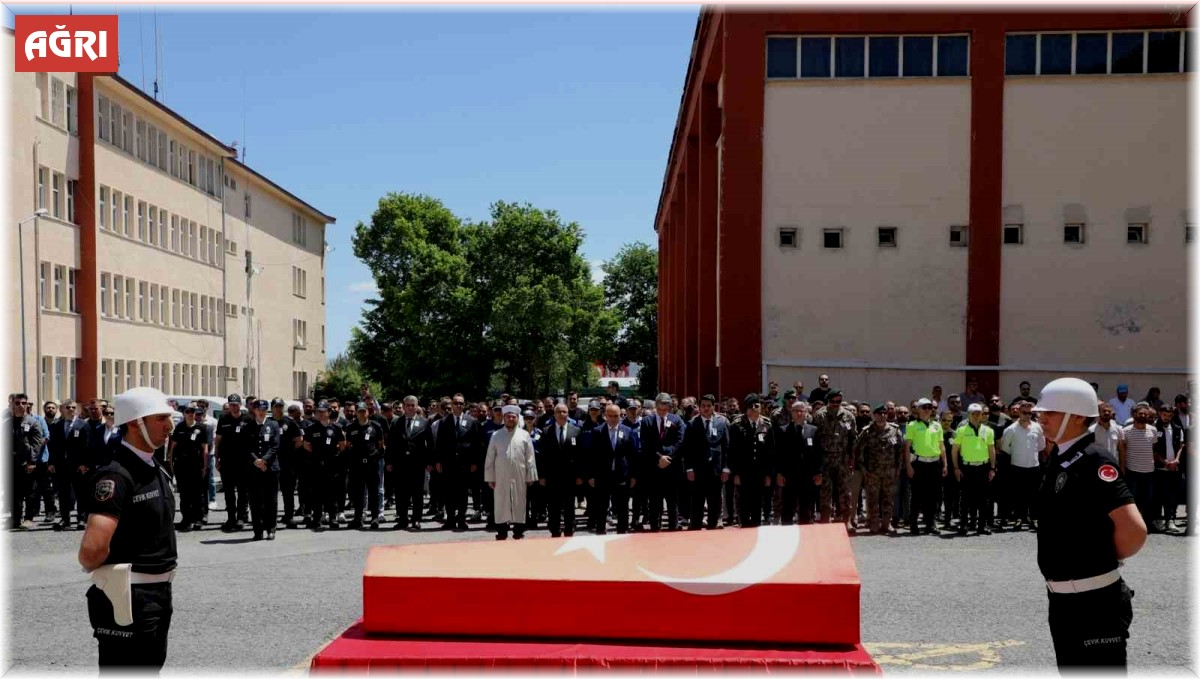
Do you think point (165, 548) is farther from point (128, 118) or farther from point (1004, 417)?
point (128, 118)

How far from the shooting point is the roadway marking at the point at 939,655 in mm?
7781

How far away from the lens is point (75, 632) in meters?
9.04

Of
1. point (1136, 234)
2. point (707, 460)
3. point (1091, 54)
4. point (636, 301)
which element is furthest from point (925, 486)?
point (636, 301)

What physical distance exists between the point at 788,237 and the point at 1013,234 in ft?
17.8

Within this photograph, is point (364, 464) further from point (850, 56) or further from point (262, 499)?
point (850, 56)

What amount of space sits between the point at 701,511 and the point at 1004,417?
16.3 ft

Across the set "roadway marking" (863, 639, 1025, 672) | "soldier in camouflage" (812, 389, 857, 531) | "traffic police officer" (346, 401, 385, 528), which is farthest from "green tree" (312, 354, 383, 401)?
"roadway marking" (863, 639, 1025, 672)

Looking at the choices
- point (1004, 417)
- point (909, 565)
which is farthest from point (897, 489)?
point (909, 565)

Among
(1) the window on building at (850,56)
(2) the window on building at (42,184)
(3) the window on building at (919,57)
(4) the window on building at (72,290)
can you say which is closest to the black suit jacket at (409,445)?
(1) the window on building at (850,56)

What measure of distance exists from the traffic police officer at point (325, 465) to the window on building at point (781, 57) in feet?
47.5

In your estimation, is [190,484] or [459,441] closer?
[190,484]

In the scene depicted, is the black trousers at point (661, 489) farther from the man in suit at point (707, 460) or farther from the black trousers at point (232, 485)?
the black trousers at point (232, 485)

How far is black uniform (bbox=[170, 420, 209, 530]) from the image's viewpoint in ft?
54.4

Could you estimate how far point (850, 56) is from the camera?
26.8 m
